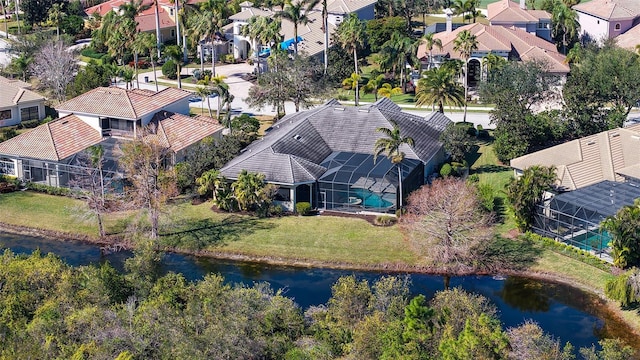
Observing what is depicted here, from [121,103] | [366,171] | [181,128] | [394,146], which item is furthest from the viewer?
[121,103]

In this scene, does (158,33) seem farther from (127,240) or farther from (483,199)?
(483,199)

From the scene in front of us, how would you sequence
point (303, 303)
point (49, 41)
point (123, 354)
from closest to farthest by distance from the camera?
1. point (123, 354)
2. point (303, 303)
3. point (49, 41)

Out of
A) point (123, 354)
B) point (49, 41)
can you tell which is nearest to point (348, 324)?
point (123, 354)

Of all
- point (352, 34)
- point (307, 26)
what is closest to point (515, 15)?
point (307, 26)

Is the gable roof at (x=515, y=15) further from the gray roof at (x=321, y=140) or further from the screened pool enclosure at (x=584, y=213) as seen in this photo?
the screened pool enclosure at (x=584, y=213)

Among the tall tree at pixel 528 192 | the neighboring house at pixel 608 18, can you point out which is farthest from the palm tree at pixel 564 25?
the tall tree at pixel 528 192

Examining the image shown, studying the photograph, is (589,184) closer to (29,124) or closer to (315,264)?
(315,264)
